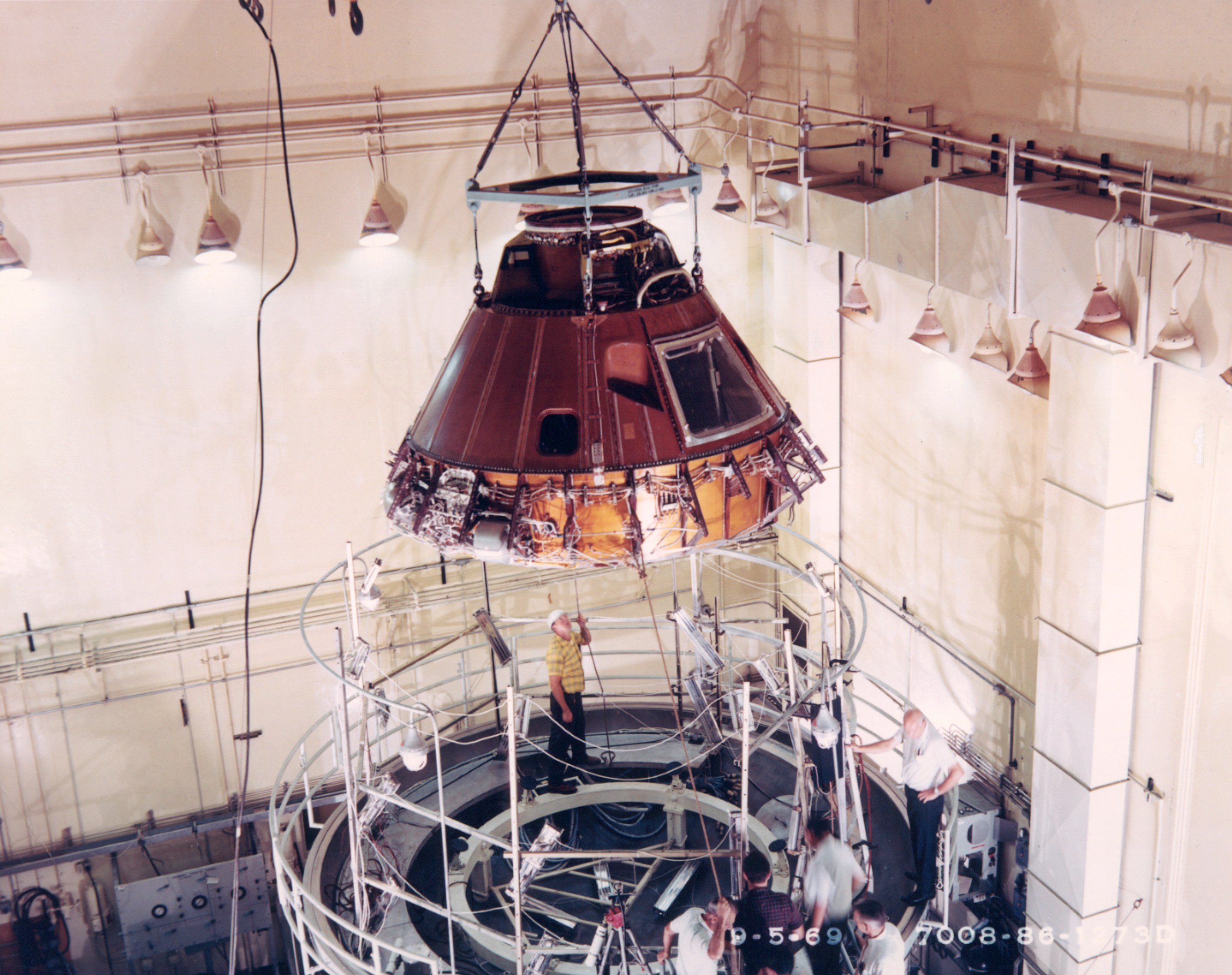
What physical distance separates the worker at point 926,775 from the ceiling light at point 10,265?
26.8 ft

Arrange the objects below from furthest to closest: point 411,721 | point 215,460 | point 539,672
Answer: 1. point 539,672
2. point 215,460
3. point 411,721

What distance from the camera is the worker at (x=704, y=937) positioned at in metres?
7.36

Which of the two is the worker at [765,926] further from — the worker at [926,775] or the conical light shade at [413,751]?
the conical light shade at [413,751]

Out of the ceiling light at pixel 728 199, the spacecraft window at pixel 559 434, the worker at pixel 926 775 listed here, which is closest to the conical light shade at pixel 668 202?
the ceiling light at pixel 728 199

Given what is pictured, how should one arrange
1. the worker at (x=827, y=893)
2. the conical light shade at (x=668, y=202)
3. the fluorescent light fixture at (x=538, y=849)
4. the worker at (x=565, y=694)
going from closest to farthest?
the worker at (x=827, y=893) → the fluorescent light fixture at (x=538, y=849) → the worker at (x=565, y=694) → the conical light shade at (x=668, y=202)

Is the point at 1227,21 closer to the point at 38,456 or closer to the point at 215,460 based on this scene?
the point at 215,460

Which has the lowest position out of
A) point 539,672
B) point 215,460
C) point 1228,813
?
point 539,672

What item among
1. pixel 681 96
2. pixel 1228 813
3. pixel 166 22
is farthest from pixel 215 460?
pixel 1228 813

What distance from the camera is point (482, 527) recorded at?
202 inches

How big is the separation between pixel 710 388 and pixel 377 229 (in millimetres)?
6772

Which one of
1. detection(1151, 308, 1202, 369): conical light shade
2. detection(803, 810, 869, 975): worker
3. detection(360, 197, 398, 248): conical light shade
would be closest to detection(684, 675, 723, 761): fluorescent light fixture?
detection(803, 810, 869, 975): worker

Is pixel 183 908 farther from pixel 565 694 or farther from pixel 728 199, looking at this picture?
pixel 728 199

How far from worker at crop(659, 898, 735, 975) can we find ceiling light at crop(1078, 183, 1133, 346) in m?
4.05

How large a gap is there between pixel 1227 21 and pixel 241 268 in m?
8.37
